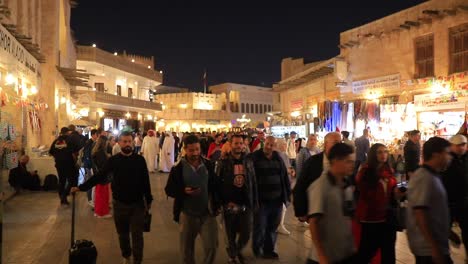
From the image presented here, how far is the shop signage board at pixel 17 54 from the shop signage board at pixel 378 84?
12569mm

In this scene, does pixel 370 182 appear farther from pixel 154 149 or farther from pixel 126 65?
pixel 126 65

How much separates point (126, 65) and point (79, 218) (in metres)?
29.9

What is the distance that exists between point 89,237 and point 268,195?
11.0ft

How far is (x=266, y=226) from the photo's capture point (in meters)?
6.24

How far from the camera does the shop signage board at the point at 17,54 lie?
10716 mm

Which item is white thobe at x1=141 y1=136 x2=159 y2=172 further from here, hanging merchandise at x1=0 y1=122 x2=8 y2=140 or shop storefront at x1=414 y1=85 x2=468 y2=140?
shop storefront at x1=414 y1=85 x2=468 y2=140

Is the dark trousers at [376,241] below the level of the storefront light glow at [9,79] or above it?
below

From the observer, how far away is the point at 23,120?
13.9 metres

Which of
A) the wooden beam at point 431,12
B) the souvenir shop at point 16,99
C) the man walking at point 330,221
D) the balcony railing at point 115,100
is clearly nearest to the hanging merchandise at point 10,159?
the souvenir shop at point 16,99

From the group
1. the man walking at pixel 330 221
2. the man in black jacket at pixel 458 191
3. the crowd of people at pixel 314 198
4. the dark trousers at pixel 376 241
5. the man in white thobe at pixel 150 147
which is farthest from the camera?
the man in white thobe at pixel 150 147

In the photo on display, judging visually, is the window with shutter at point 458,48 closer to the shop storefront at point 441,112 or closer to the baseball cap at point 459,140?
the shop storefront at point 441,112

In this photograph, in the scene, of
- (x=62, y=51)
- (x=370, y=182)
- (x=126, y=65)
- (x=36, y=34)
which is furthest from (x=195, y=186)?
(x=126, y=65)

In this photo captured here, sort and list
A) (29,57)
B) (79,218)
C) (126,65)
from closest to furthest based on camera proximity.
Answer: (79,218) → (29,57) → (126,65)

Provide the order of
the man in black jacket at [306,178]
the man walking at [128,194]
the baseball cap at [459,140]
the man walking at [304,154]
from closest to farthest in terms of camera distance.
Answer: the man in black jacket at [306,178]
the man walking at [128,194]
the baseball cap at [459,140]
the man walking at [304,154]
